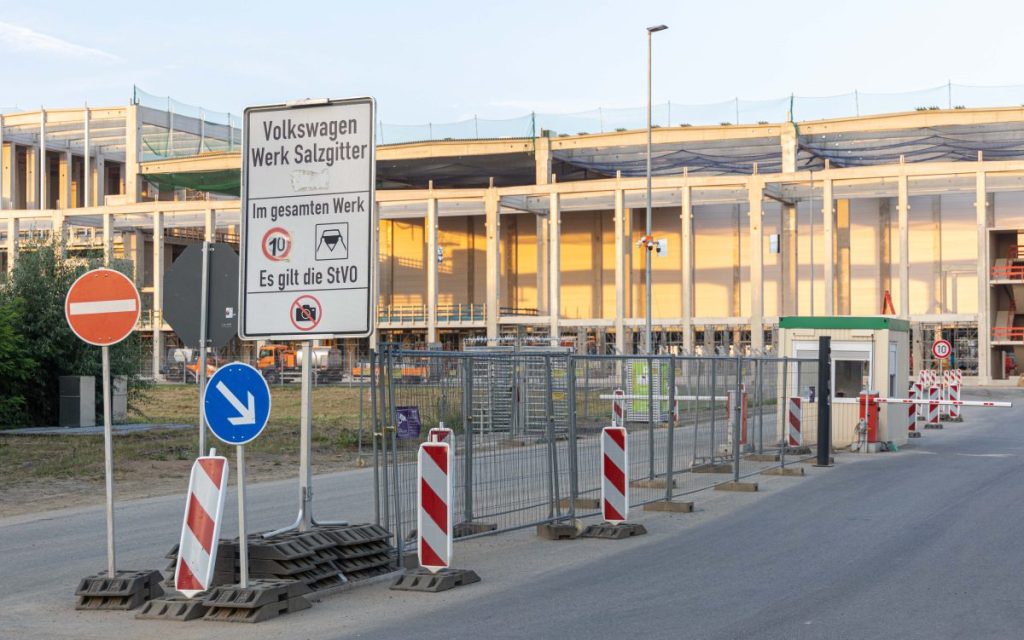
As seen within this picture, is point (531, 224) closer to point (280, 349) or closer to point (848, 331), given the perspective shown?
point (280, 349)

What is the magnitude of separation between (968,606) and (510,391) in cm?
561

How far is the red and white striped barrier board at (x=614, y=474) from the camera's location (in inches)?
519

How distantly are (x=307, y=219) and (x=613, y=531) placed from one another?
497 centimetres

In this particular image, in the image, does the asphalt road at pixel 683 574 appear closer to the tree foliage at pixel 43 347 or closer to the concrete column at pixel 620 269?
the tree foliage at pixel 43 347

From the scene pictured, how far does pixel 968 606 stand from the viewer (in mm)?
9023

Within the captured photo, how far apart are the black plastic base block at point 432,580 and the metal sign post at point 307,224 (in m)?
0.93

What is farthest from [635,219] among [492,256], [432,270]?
[432,270]

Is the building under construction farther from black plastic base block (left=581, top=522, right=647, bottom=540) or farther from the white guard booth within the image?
black plastic base block (left=581, top=522, right=647, bottom=540)

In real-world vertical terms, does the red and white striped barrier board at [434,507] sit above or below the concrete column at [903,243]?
below

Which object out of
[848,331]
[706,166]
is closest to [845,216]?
[706,166]

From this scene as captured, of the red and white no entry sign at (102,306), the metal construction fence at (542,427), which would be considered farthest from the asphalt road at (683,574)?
the red and white no entry sign at (102,306)

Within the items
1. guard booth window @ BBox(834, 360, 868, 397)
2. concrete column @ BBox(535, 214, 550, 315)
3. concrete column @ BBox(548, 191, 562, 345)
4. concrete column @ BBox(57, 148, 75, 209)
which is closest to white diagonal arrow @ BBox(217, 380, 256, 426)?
guard booth window @ BBox(834, 360, 868, 397)

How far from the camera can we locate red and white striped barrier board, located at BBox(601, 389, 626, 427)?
49.8 feet

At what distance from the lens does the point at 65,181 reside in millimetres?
84188
